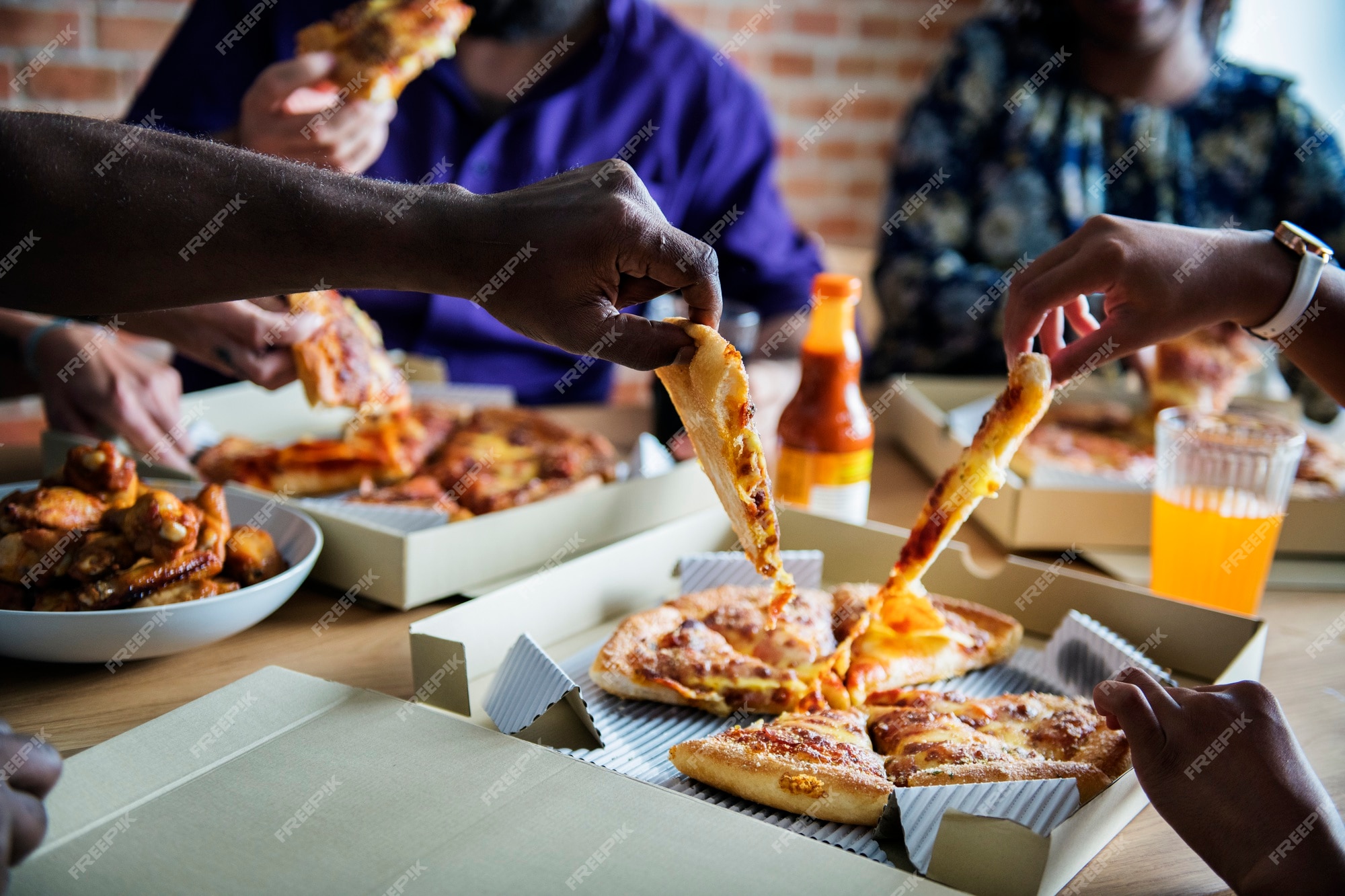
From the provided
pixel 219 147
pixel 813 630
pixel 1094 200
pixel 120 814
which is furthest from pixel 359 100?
pixel 1094 200

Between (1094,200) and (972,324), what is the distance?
26.8 inches

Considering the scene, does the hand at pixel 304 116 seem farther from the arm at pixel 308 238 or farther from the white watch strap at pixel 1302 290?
the white watch strap at pixel 1302 290

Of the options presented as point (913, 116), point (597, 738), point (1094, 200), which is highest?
point (913, 116)

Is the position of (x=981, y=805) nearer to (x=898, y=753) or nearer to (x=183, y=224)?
(x=898, y=753)

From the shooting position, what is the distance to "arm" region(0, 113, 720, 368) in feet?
3.30

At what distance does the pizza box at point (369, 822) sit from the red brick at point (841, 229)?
4.40m

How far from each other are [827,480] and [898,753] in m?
0.60

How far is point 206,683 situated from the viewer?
126cm

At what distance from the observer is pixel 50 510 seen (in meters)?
1.25

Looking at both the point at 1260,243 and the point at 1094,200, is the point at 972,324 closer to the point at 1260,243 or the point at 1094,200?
the point at 1094,200

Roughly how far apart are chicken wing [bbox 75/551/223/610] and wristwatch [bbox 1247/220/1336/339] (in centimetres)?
139

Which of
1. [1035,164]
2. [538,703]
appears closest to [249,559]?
[538,703]

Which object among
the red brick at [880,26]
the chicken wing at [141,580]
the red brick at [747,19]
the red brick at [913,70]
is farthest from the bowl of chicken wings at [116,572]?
the red brick at [913,70]

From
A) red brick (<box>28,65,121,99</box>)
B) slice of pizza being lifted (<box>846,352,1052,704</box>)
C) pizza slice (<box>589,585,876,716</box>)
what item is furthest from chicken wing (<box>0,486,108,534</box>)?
red brick (<box>28,65,121,99</box>)
